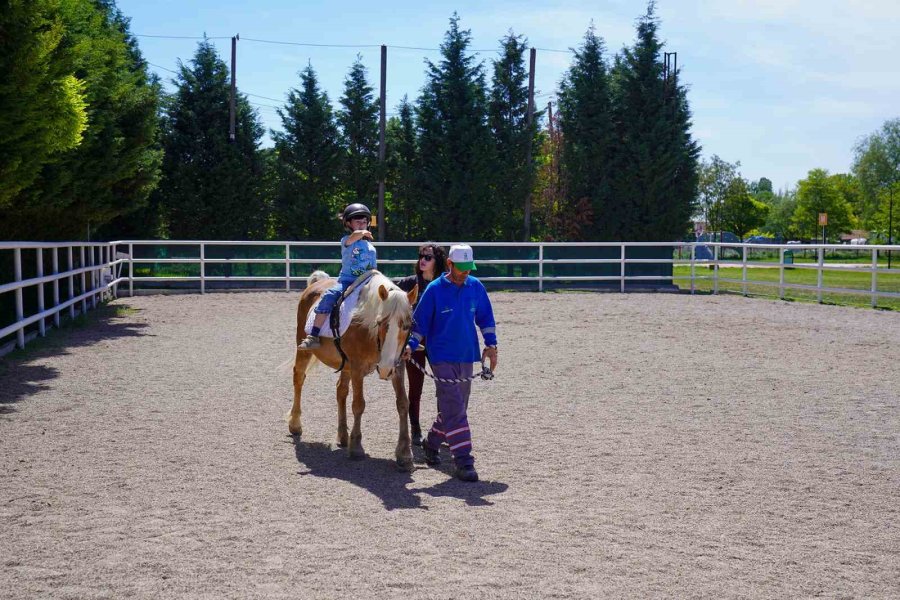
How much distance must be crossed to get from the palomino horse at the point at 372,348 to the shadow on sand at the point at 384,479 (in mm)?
114

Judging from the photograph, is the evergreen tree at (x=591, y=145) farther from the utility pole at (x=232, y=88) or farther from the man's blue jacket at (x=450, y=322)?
the man's blue jacket at (x=450, y=322)

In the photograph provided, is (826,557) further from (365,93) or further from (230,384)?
(365,93)

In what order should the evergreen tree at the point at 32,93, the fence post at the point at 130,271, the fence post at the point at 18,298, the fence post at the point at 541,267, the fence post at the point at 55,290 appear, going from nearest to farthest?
1. the evergreen tree at the point at 32,93
2. the fence post at the point at 18,298
3. the fence post at the point at 55,290
4. the fence post at the point at 130,271
5. the fence post at the point at 541,267

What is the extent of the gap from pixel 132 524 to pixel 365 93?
996 inches

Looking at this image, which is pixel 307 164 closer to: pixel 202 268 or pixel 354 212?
pixel 202 268

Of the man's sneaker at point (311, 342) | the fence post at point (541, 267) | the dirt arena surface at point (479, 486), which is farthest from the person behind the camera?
the fence post at point (541, 267)

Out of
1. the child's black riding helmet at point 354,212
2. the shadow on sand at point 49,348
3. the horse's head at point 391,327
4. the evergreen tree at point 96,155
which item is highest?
the evergreen tree at point 96,155

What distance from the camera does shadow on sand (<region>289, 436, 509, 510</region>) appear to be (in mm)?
5250

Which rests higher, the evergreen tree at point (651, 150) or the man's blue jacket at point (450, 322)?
the evergreen tree at point (651, 150)

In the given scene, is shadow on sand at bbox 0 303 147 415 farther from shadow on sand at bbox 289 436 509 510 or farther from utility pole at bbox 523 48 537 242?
utility pole at bbox 523 48 537 242

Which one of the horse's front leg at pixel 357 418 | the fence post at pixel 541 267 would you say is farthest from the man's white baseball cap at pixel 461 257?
the fence post at pixel 541 267

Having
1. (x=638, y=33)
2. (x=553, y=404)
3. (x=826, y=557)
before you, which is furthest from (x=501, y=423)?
(x=638, y=33)

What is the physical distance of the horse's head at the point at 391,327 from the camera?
225 inches

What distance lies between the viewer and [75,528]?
15.0 ft
